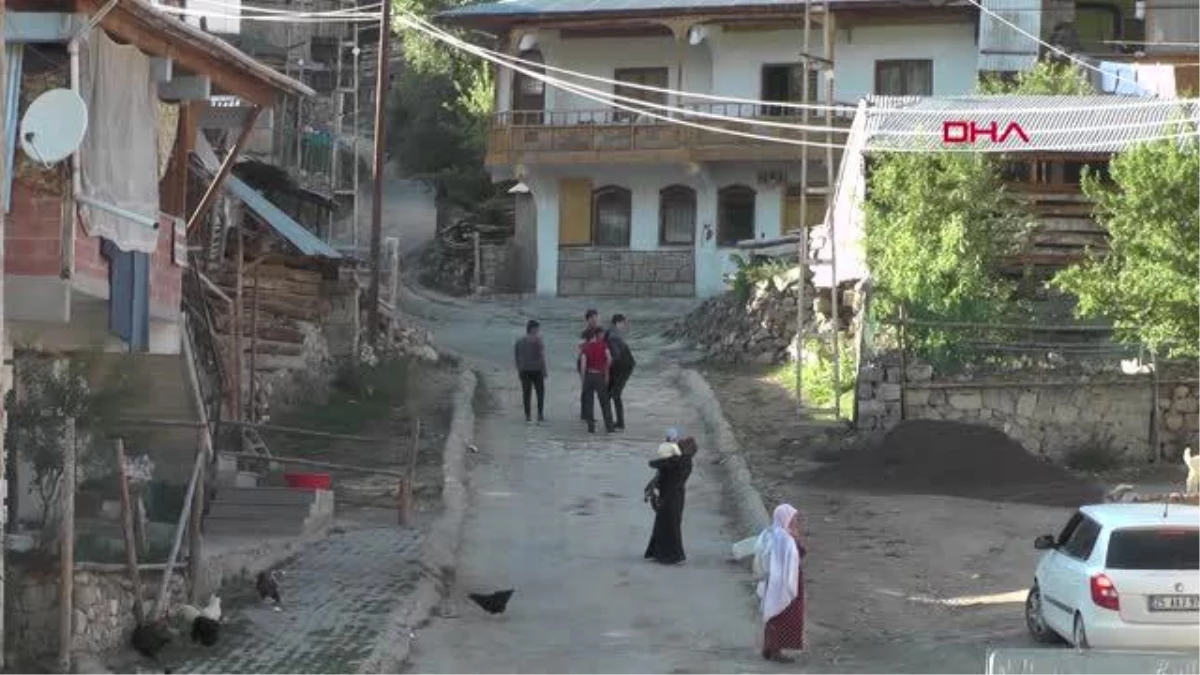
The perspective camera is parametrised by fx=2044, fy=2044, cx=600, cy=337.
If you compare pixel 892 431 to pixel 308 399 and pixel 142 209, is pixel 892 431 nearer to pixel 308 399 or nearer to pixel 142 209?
pixel 308 399

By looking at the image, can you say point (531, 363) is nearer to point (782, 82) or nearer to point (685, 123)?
point (685, 123)

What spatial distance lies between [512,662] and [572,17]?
1249 inches

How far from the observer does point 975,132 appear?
107 ft

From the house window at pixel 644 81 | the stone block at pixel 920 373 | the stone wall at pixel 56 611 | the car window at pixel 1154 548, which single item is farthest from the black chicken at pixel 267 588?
the house window at pixel 644 81

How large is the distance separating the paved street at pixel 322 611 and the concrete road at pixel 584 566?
0.56m

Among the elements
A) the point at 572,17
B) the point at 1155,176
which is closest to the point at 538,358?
the point at 1155,176

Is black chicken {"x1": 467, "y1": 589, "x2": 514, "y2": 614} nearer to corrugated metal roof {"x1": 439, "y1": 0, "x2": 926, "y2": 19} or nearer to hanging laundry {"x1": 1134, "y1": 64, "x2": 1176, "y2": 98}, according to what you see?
hanging laundry {"x1": 1134, "y1": 64, "x2": 1176, "y2": 98}

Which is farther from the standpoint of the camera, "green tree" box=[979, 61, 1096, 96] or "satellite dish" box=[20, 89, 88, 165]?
"green tree" box=[979, 61, 1096, 96]

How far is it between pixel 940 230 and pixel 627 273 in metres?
17.6

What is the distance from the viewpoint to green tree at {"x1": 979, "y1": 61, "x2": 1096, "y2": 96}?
1503 inches

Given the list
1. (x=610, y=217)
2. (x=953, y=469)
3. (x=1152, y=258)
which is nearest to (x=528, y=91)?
(x=610, y=217)

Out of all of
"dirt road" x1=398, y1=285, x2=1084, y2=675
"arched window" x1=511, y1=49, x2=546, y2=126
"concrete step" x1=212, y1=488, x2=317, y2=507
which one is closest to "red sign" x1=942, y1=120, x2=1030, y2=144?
"dirt road" x1=398, y1=285, x2=1084, y2=675

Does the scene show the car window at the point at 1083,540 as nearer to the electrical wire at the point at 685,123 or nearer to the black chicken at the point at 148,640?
the black chicken at the point at 148,640

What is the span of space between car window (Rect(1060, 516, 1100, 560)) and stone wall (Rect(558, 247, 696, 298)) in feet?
104
